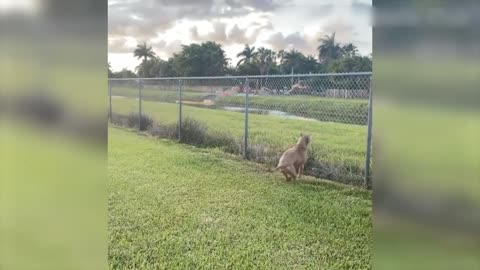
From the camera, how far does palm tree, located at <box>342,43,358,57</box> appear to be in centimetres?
154

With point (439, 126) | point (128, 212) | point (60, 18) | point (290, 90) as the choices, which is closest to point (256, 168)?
point (290, 90)

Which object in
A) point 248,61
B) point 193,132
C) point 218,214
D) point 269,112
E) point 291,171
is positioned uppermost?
point 248,61

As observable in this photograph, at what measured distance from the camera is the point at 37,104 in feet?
5.44

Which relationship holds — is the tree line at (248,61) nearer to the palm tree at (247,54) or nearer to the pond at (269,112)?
the palm tree at (247,54)

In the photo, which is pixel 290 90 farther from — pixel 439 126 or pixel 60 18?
pixel 60 18

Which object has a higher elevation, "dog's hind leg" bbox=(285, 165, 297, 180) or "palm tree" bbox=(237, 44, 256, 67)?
"palm tree" bbox=(237, 44, 256, 67)

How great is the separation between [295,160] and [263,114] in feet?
0.86

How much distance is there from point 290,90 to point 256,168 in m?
0.35

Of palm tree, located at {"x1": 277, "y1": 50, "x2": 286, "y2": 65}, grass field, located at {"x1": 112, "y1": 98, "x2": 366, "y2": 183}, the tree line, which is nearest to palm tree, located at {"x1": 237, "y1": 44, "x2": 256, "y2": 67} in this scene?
the tree line

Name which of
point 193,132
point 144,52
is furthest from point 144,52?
point 193,132

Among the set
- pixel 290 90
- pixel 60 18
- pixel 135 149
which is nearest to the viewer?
pixel 60 18

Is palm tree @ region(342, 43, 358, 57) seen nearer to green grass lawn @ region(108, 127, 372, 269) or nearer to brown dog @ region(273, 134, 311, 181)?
brown dog @ region(273, 134, 311, 181)

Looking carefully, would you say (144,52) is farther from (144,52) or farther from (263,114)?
(263,114)

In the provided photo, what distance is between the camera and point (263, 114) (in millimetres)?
1924
